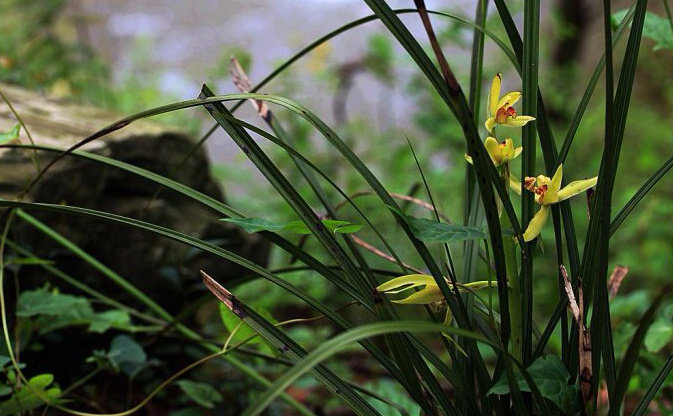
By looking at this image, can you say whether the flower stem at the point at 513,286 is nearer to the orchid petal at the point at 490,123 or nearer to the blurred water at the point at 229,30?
the orchid petal at the point at 490,123

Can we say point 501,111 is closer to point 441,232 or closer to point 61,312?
point 441,232

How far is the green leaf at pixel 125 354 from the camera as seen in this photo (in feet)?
3.81

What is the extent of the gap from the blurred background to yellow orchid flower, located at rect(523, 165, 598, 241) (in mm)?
405

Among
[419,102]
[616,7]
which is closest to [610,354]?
[419,102]

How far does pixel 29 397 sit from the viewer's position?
950 millimetres

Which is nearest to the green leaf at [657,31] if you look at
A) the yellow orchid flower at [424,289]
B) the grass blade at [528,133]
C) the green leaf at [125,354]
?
the grass blade at [528,133]

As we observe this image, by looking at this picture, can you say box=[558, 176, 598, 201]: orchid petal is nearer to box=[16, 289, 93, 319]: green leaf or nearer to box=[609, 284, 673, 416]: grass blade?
box=[609, 284, 673, 416]: grass blade

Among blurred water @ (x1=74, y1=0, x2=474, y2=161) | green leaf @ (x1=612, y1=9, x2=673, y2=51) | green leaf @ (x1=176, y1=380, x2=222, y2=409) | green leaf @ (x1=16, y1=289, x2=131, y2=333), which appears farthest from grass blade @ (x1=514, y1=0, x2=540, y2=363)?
blurred water @ (x1=74, y1=0, x2=474, y2=161)

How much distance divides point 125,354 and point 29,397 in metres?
0.24

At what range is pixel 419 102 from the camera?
12.3 ft

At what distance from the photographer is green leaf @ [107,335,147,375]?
3.81ft

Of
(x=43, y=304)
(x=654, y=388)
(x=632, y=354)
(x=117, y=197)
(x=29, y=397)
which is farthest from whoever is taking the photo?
(x=117, y=197)

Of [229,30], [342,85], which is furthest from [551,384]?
[229,30]

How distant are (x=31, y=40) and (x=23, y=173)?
5.39 ft
